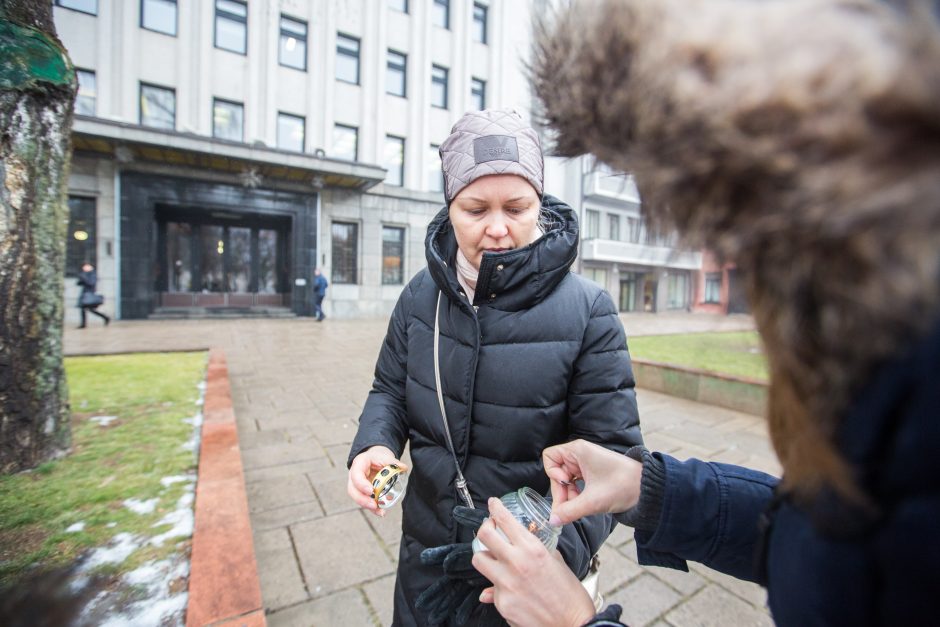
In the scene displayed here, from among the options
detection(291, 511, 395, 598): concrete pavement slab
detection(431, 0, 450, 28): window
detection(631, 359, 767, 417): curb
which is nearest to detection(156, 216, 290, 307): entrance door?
detection(431, 0, 450, 28): window

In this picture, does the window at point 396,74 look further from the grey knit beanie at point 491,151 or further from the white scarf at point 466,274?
the white scarf at point 466,274

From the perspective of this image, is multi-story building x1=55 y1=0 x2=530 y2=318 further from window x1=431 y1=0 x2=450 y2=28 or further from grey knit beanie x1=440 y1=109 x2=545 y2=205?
grey knit beanie x1=440 y1=109 x2=545 y2=205

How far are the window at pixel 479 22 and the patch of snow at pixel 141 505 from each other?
21.0 meters

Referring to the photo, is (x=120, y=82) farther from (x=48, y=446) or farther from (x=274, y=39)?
(x=48, y=446)

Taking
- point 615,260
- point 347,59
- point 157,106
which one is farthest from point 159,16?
point 615,260

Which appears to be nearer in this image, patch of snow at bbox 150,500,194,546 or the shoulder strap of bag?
the shoulder strap of bag

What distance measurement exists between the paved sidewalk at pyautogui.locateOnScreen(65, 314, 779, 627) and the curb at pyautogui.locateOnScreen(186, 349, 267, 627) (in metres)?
0.24

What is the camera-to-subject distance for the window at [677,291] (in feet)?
94.3

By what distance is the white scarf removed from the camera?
5.08 ft

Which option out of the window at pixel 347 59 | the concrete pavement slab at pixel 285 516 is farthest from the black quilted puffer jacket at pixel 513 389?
the window at pixel 347 59

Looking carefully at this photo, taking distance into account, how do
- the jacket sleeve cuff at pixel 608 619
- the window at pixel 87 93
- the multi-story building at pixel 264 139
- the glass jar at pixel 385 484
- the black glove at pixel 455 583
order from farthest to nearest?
the multi-story building at pixel 264 139
the window at pixel 87 93
the glass jar at pixel 385 484
the black glove at pixel 455 583
the jacket sleeve cuff at pixel 608 619

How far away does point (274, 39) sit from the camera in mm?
15406

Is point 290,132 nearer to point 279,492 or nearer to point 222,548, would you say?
point 279,492

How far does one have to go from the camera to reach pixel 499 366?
140 cm
